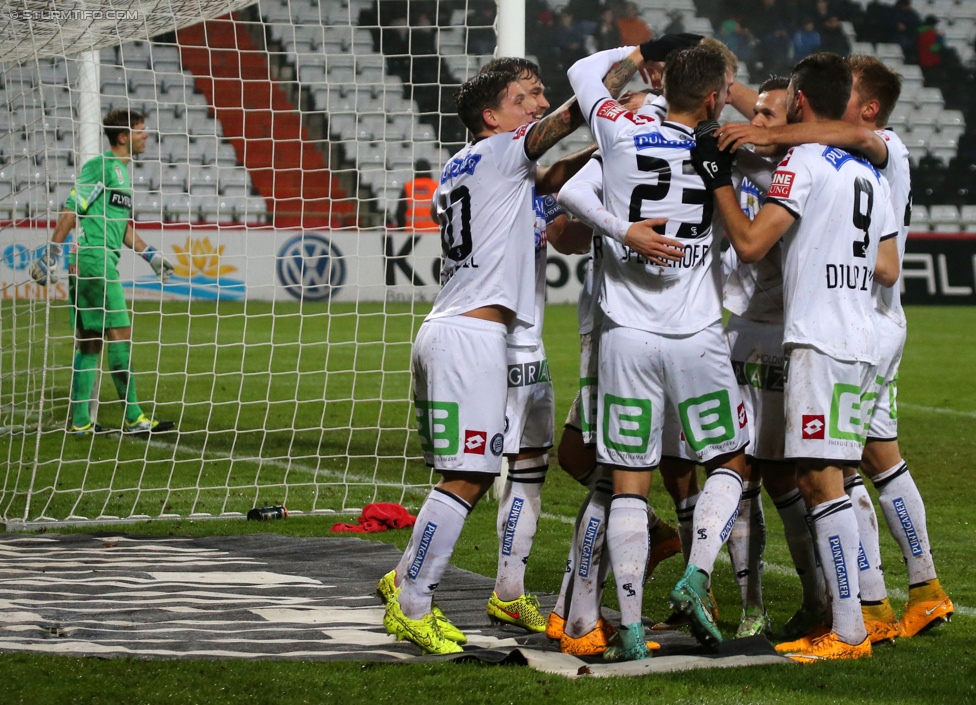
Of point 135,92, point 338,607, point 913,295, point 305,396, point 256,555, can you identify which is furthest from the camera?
point 913,295

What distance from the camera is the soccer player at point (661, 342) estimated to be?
377 centimetres

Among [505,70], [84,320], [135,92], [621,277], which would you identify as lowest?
[84,320]

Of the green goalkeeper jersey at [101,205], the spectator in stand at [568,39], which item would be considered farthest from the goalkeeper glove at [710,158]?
the spectator in stand at [568,39]

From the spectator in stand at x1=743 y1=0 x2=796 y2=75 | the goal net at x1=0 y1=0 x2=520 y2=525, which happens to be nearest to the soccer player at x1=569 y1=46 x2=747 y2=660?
the goal net at x1=0 y1=0 x2=520 y2=525

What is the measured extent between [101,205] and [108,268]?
0.46 metres

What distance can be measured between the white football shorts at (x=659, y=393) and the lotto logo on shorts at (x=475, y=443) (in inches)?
15.3

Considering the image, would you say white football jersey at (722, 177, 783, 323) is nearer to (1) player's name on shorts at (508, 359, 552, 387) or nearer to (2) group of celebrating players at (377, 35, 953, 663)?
(2) group of celebrating players at (377, 35, 953, 663)

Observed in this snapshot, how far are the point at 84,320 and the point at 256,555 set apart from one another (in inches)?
149

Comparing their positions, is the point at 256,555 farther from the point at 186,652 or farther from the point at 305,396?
the point at 305,396

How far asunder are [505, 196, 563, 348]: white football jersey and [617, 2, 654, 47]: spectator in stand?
19.3 metres

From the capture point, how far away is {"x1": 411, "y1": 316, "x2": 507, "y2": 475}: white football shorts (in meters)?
3.95

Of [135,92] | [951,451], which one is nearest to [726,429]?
[951,451]

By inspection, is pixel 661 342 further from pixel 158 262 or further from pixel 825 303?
pixel 158 262

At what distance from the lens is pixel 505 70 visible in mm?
4168
